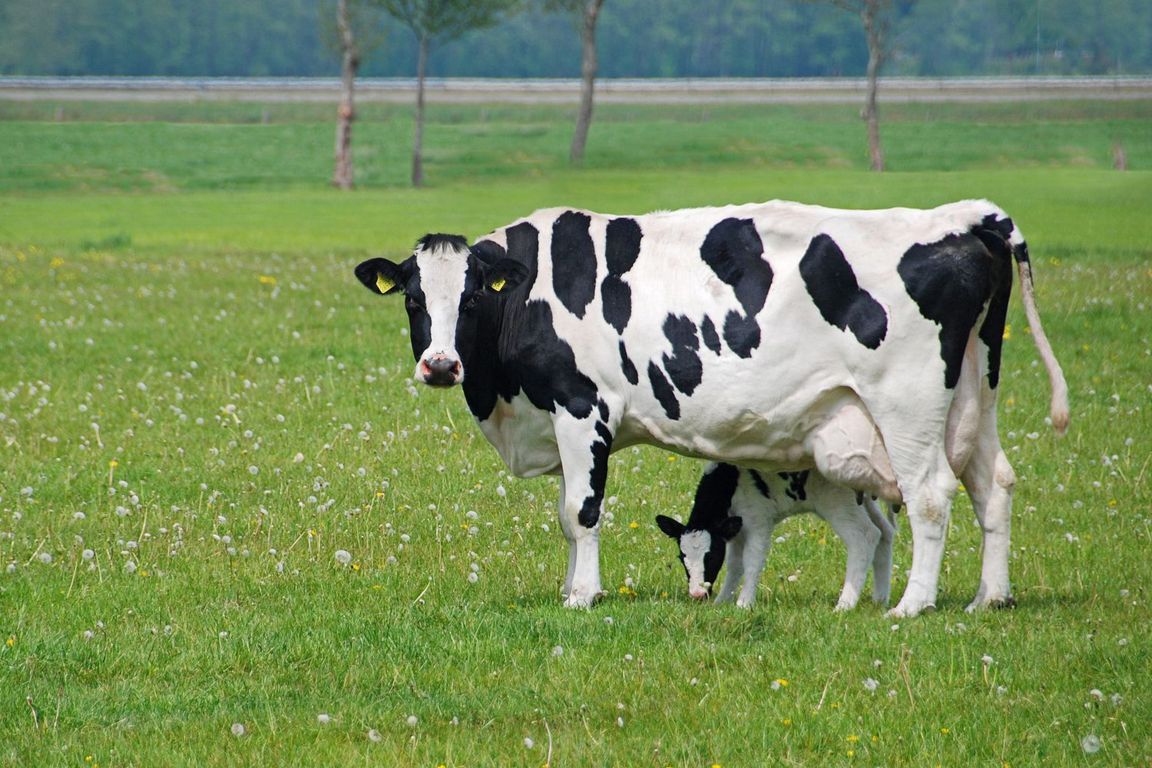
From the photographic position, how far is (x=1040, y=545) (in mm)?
10836

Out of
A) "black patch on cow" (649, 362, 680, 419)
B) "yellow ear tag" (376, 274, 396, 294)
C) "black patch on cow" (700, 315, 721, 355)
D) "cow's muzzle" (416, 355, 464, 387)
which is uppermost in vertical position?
"yellow ear tag" (376, 274, 396, 294)

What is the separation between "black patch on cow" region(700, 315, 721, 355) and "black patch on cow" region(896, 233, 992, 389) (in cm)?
115

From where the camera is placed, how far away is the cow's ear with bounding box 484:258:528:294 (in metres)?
9.55

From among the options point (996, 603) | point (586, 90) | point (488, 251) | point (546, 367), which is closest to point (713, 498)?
point (546, 367)

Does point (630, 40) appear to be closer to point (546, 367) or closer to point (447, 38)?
point (447, 38)

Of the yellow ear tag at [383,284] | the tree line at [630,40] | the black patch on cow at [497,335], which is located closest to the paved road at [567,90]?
the tree line at [630,40]

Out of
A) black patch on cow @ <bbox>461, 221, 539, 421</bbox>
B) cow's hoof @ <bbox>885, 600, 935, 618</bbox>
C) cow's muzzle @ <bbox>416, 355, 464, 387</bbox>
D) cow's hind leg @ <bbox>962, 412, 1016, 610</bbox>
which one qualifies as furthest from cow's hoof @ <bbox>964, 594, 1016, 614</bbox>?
cow's muzzle @ <bbox>416, 355, 464, 387</bbox>

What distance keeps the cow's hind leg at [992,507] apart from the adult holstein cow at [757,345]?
0.03 feet

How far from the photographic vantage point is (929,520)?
9195 mm

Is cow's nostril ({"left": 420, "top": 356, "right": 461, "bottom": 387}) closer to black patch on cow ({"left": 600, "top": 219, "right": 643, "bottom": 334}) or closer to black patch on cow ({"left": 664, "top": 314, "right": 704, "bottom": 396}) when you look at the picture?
black patch on cow ({"left": 600, "top": 219, "right": 643, "bottom": 334})

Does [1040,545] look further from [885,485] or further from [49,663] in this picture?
[49,663]

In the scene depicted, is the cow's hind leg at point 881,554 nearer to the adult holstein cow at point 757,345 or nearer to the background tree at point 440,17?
the adult holstein cow at point 757,345

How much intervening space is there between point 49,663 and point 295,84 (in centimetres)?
7082

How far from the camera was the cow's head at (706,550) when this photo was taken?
10016 mm
